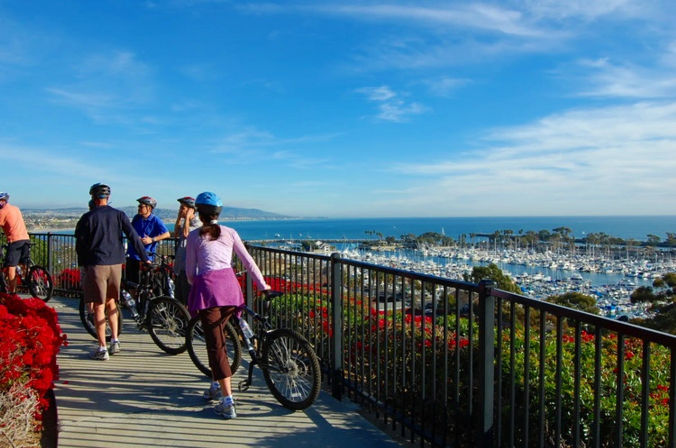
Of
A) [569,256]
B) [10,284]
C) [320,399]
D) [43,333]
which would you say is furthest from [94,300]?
[569,256]

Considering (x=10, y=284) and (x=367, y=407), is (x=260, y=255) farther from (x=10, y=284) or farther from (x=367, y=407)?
(x=10, y=284)

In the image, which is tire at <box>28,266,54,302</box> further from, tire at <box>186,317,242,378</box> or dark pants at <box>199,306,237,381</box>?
dark pants at <box>199,306,237,381</box>

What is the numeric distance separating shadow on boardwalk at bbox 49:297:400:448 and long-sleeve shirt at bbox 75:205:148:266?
1.25 meters

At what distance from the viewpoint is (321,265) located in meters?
5.14

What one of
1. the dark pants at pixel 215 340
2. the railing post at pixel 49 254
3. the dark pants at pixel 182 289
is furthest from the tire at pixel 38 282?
the dark pants at pixel 215 340

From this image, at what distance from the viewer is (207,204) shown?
4402 millimetres

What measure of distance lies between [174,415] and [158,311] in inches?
91.9

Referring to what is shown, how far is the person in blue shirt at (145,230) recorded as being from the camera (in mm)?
7461

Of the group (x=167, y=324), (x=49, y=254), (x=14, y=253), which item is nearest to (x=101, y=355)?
(x=167, y=324)

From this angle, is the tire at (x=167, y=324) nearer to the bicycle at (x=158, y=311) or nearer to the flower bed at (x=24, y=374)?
the bicycle at (x=158, y=311)

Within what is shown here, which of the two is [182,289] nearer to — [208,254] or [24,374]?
[208,254]

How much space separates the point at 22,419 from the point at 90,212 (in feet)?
9.67

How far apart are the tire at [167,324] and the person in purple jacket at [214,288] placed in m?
2.08

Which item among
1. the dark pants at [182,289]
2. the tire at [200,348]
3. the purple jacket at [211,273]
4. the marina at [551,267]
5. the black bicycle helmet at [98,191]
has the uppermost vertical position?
the black bicycle helmet at [98,191]
